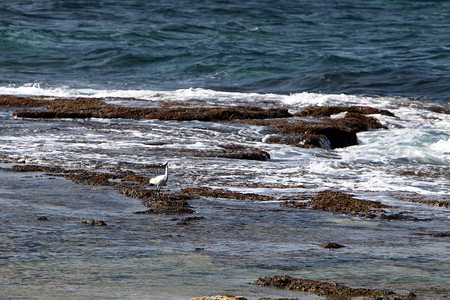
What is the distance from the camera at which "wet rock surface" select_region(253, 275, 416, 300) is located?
4.17m

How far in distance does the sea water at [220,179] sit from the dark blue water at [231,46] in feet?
0.60

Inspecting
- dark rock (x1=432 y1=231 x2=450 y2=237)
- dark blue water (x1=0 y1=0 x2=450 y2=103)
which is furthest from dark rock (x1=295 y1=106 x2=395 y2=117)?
dark rock (x1=432 y1=231 x2=450 y2=237)

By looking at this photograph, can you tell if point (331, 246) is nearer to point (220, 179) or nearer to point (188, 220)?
point (188, 220)

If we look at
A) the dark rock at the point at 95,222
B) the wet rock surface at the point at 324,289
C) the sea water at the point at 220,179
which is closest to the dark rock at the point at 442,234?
the sea water at the point at 220,179

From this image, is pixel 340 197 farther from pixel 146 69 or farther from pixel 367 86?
pixel 146 69

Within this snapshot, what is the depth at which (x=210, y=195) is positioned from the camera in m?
7.79

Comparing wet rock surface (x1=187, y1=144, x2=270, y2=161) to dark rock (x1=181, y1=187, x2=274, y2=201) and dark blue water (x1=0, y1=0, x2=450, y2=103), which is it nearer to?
dark rock (x1=181, y1=187, x2=274, y2=201)

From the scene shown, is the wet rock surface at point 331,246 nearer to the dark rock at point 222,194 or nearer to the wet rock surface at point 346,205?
the wet rock surface at point 346,205

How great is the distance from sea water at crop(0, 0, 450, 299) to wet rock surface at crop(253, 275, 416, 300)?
15cm

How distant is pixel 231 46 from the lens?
34219mm

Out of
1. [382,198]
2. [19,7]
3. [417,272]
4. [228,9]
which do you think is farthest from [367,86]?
[19,7]

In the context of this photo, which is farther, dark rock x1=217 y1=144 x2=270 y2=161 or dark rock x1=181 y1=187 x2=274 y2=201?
dark rock x1=217 y1=144 x2=270 y2=161

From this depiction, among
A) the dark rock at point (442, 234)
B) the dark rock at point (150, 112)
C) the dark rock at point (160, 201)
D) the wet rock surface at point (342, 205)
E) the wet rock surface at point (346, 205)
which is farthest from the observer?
the dark rock at point (150, 112)

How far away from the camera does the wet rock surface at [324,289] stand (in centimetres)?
417
